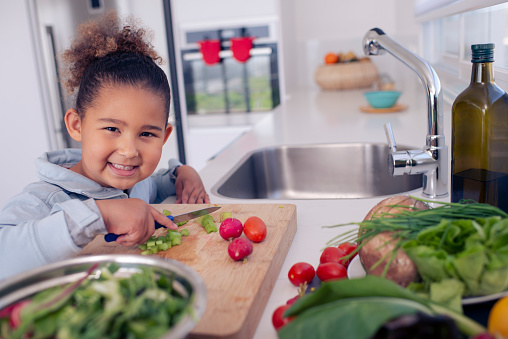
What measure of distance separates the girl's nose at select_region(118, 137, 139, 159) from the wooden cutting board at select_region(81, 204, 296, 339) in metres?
0.14

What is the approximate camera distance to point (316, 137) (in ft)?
6.46

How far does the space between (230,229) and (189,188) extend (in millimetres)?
457

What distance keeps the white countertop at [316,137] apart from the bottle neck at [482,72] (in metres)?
0.39

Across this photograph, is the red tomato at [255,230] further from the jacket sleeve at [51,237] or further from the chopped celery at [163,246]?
the jacket sleeve at [51,237]

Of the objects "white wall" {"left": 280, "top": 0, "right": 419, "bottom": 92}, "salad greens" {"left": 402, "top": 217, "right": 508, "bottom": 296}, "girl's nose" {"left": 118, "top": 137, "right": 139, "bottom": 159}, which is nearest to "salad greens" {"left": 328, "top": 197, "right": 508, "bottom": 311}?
"salad greens" {"left": 402, "top": 217, "right": 508, "bottom": 296}

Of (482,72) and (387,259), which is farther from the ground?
(482,72)

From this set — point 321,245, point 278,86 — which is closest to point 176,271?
point 321,245

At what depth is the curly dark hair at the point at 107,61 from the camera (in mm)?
1153

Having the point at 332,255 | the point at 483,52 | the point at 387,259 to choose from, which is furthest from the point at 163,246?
the point at 483,52

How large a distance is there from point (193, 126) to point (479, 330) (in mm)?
3792

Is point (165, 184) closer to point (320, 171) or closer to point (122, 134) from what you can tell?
point (122, 134)

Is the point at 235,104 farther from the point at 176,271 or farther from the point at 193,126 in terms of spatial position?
the point at 176,271

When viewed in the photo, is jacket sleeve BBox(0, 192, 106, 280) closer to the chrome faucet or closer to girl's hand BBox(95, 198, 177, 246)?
girl's hand BBox(95, 198, 177, 246)

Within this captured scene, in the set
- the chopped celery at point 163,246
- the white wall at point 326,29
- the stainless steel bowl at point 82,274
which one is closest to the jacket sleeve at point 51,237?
the chopped celery at point 163,246
